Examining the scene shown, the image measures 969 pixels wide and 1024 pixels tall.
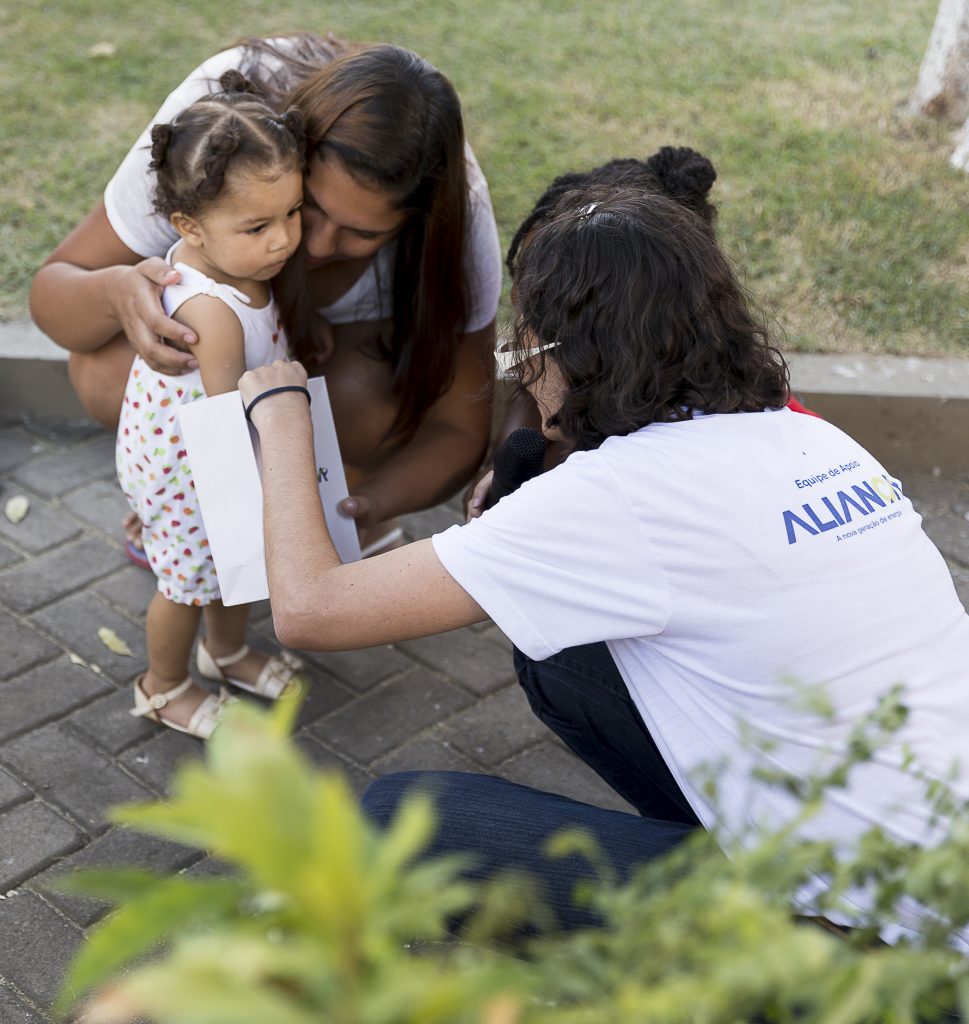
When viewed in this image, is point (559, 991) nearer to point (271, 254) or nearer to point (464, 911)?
point (464, 911)

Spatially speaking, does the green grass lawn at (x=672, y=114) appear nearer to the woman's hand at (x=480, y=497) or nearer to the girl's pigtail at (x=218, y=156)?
the woman's hand at (x=480, y=497)

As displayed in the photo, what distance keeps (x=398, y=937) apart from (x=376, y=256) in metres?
2.25

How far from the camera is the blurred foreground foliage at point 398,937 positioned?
0.66 metres

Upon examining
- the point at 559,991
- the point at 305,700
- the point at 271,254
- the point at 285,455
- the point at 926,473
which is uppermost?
the point at 559,991

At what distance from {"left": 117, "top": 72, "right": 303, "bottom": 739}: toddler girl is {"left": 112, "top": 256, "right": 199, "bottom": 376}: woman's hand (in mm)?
23

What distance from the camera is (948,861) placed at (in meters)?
0.93

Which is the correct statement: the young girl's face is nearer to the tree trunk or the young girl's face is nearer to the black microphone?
the black microphone

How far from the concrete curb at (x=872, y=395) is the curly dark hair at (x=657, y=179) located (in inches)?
44.9

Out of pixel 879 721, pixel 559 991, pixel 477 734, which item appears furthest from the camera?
pixel 477 734

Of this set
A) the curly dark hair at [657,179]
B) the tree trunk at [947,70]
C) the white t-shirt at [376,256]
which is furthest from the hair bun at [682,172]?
the tree trunk at [947,70]

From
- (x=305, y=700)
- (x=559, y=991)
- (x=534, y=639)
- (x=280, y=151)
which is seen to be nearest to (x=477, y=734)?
(x=305, y=700)

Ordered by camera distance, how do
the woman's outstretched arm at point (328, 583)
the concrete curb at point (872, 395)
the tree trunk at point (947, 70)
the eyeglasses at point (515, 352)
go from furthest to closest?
the tree trunk at point (947, 70) → the concrete curb at point (872, 395) → the eyeglasses at point (515, 352) → the woman's outstretched arm at point (328, 583)

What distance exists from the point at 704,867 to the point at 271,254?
1.80m

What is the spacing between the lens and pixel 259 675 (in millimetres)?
2893
